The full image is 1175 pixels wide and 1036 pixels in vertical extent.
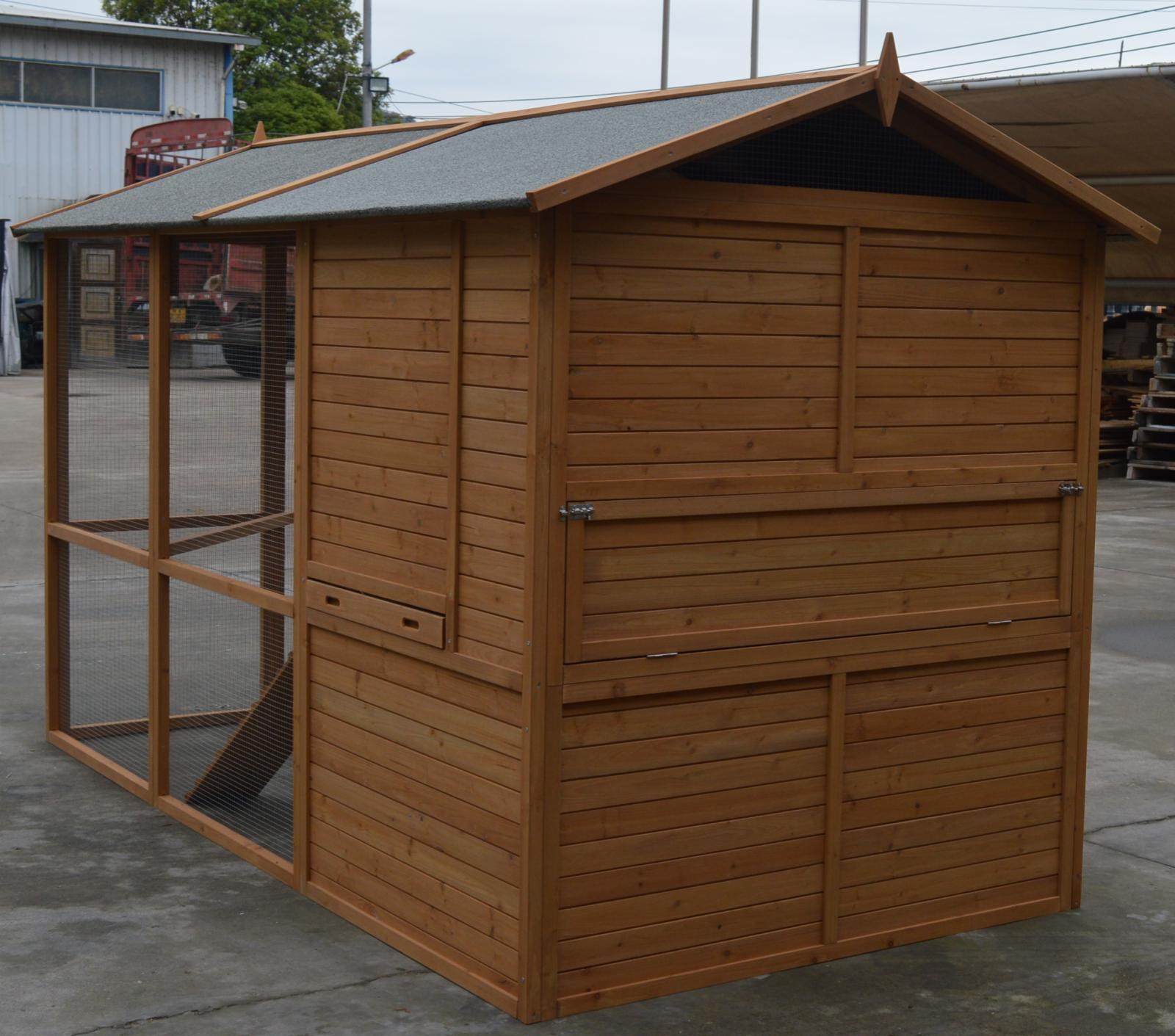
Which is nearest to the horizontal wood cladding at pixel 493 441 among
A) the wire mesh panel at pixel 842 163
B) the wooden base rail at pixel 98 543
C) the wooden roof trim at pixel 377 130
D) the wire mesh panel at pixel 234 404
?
the wire mesh panel at pixel 842 163

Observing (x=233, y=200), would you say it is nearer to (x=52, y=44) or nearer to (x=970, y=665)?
(x=970, y=665)

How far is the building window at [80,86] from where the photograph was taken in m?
35.7

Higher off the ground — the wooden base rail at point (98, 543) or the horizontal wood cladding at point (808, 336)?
the horizontal wood cladding at point (808, 336)

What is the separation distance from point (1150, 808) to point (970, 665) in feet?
7.43

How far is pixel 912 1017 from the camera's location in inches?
204

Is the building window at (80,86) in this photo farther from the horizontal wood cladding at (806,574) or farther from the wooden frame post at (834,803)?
the wooden frame post at (834,803)

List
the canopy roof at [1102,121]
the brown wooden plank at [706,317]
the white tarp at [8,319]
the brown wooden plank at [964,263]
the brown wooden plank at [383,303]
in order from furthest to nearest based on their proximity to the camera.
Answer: the white tarp at [8,319]
the canopy roof at [1102,121]
the brown wooden plank at [964,263]
the brown wooden plank at [383,303]
the brown wooden plank at [706,317]

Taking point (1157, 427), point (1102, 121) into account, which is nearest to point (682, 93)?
point (1102, 121)

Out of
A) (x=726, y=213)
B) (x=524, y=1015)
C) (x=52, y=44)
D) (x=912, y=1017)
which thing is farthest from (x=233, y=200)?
(x=52, y=44)

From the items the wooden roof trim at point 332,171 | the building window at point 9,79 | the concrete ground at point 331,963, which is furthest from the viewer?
the building window at point 9,79

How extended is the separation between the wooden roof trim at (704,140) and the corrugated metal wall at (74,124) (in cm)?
3258

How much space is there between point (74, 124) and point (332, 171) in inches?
1267

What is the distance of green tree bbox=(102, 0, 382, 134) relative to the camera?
59156 mm

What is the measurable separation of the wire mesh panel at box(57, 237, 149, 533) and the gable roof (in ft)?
1.29
